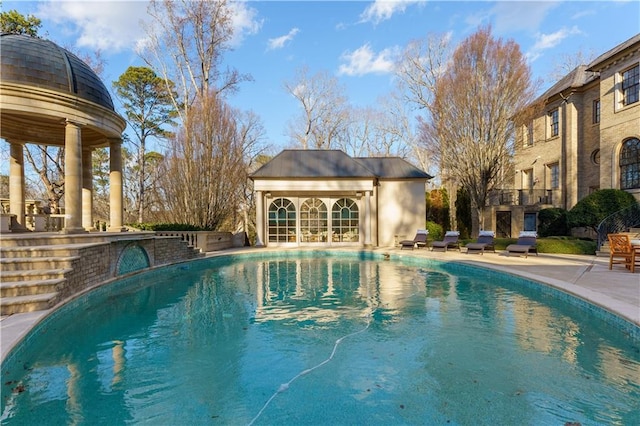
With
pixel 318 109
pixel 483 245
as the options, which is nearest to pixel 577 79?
pixel 483 245

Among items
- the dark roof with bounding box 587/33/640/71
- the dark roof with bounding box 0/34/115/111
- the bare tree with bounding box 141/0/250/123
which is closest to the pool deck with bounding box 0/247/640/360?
the dark roof with bounding box 0/34/115/111

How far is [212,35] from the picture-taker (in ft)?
68.6

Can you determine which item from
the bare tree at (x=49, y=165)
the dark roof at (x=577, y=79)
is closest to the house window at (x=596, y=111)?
the dark roof at (x=577, y=79)

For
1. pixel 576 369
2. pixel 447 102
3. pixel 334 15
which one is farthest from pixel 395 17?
pixel 576 369

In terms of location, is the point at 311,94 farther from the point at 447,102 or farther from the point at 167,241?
the point at 167,241

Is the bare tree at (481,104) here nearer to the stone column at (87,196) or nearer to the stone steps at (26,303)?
the stone column at (87,196)

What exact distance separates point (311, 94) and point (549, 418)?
1210 inches

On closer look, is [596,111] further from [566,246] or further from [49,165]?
[49,165]

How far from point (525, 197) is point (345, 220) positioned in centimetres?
1290

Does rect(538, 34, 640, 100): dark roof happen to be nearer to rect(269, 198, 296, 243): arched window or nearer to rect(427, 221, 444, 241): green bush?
rect(427, 221, 444, 241): green bush

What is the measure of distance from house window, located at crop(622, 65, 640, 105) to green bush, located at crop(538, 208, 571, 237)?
6.08 m

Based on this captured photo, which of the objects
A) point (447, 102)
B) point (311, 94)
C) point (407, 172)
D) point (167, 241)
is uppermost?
point (311, 94)

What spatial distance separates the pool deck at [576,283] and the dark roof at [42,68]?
6.20 m

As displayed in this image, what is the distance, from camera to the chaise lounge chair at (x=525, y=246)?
41.3 ft
